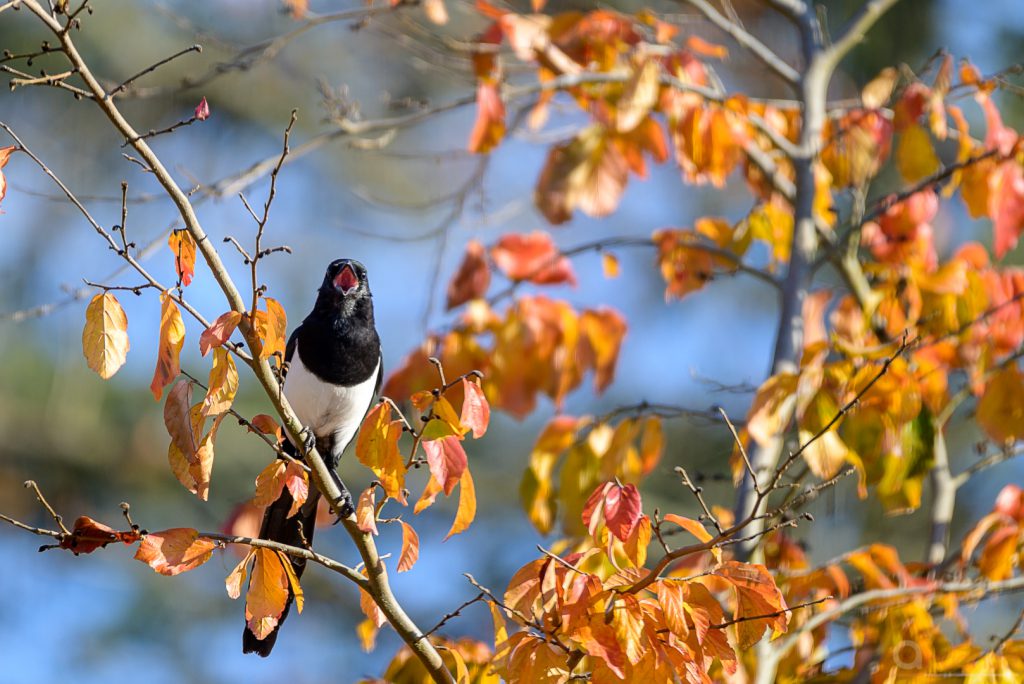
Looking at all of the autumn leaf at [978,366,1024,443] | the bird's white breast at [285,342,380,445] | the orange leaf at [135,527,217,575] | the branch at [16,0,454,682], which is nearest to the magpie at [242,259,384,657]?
the bird's white breast at [285,342,380,445]

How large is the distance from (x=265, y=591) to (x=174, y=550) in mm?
170

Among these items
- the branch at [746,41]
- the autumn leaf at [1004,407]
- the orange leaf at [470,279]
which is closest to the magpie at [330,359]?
the orange leaf at [470,279]

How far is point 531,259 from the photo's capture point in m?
3.12

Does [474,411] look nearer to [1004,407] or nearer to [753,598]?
[753,598]

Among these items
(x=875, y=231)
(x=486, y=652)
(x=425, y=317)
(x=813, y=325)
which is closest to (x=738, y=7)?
(x=875, y=231)

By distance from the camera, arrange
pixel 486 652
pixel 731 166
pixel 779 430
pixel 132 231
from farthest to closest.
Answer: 1. pixel 132 231
2. pixel 731 166
3. pixel 779 430
4. pixel 486 652

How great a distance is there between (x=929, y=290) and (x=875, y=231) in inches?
24.9

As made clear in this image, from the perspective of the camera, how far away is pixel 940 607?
9.09 ft

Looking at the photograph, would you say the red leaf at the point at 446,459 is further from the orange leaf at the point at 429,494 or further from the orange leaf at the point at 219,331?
the orange leaf at the point at 219,331

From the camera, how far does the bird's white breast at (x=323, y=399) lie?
8.73 ft

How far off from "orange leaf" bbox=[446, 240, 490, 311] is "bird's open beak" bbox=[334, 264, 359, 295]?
1.58 feet

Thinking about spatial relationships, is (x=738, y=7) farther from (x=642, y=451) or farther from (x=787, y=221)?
(x=642, y=451)

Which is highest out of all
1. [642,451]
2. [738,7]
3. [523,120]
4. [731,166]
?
[738,7]

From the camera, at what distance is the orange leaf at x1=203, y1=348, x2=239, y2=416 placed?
155 centimetres
